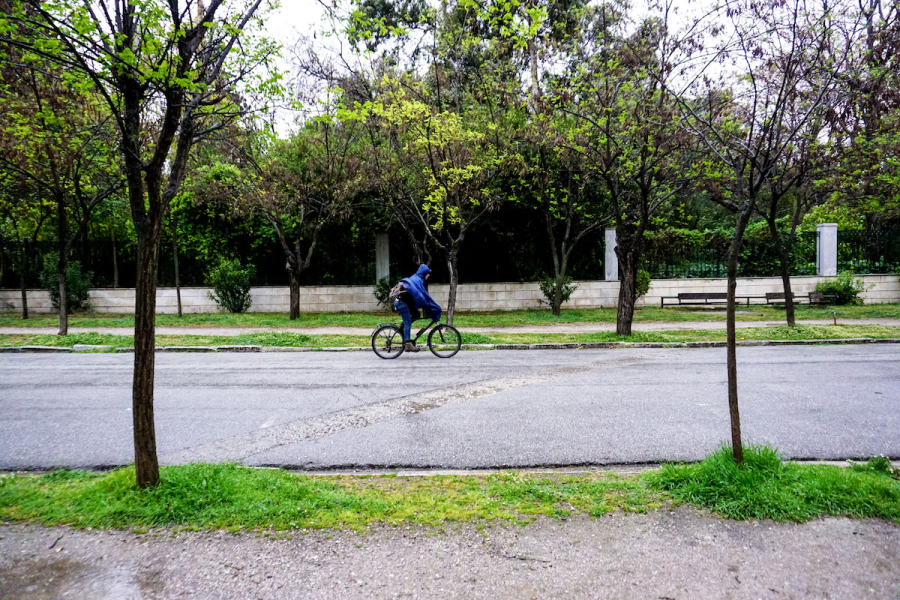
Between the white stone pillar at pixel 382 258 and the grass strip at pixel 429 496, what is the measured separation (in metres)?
17.8

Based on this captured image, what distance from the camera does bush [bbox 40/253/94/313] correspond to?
20.7 metres

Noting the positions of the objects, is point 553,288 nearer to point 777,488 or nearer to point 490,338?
point 490,338

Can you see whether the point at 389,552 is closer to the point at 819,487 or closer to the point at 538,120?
the point at 819,487

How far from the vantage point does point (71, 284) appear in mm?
20672

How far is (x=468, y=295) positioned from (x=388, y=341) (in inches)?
417

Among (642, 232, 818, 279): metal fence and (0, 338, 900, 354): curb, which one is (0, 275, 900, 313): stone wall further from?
(0, 338, 900, 354): curb

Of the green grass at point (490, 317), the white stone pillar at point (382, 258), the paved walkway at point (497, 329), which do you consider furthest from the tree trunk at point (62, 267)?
the white stone pillar at point (382, 258)

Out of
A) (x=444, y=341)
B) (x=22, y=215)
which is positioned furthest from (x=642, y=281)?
(x=22, y=215)

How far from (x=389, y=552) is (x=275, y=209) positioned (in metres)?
15.8

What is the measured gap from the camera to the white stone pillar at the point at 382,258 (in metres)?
22.0

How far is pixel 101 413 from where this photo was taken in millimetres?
6828

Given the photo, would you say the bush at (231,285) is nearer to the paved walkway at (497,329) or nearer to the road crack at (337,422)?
the paved walkway at (497,329)

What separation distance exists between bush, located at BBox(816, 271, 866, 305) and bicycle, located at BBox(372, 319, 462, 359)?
17.2 m

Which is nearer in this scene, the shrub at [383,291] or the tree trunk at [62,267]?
the tree trunk at [62,267]
